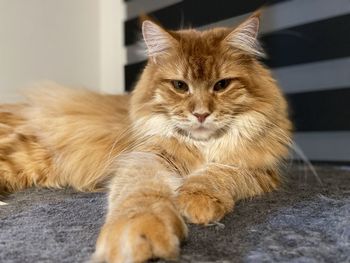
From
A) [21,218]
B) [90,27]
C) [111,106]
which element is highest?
[90,27]

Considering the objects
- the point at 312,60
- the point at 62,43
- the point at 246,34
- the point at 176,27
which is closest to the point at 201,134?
the point at 246,34

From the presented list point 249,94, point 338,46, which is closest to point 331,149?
point 338,46

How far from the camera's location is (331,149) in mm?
2285

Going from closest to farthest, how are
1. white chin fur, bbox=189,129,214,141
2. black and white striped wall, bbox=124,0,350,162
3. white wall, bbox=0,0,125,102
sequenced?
white chin fur, bbox=189,129,214,141 < black and white striped wall, bbox=124,0,350,162 < white wall, bbox=0,0,125,102

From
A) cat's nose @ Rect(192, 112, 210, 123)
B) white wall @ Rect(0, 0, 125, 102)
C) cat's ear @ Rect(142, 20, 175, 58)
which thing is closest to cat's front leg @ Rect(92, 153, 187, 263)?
cat's nose @ Rect(192, 112, 210, 123)

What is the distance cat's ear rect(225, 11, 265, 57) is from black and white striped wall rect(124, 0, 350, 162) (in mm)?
815

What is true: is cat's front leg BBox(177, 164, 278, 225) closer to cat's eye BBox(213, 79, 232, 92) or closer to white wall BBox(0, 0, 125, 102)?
cat's eye BBox(213, 79, 232, 92)

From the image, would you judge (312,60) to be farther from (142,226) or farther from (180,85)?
(142,226)

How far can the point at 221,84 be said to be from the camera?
56.1 inches

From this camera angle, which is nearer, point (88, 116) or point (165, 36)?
point (165, 36)

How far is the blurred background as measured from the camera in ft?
7.20

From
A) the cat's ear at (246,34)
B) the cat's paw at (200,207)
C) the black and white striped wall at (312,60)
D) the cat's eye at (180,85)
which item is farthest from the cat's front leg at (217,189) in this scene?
the black and white striped wall at (312,60)

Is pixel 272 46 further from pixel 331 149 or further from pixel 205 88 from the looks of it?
pixel 205 88

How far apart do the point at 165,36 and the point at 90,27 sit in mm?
1671
